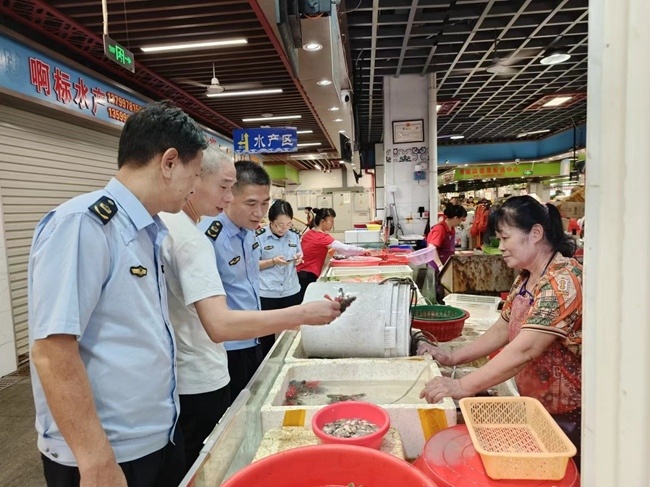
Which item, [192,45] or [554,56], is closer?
[192,45]

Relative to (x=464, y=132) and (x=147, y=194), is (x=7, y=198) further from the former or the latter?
(x=464, y=132)

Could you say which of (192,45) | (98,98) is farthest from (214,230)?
(98,98)

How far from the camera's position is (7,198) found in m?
4.67

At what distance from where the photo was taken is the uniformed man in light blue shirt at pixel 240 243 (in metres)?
2.43

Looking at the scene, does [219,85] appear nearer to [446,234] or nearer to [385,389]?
[446,234]

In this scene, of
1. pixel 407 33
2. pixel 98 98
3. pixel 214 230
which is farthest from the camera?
pixel 407 33

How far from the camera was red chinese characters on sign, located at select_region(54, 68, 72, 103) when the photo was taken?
190 inches

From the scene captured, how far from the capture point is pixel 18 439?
3484mm

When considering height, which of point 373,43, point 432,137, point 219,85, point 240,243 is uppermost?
point 373,43

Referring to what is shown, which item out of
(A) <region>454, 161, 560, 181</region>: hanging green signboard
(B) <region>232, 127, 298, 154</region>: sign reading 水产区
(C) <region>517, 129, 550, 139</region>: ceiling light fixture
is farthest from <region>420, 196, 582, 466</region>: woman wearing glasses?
(A) <region>454, 161, 560, 181</region>: hanging green signboard

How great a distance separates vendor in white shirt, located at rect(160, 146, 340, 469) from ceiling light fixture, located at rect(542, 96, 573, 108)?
431 inches

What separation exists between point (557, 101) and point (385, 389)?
1145 cm

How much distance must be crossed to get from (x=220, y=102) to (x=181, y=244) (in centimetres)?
686

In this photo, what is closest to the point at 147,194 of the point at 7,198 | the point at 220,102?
the point at 7,198
